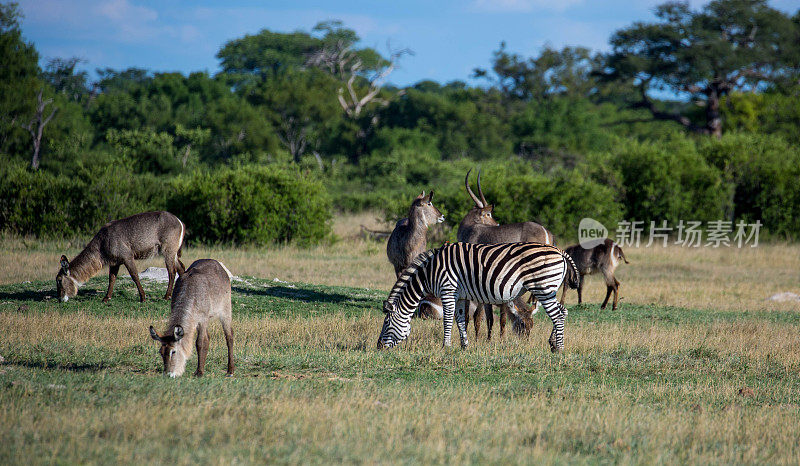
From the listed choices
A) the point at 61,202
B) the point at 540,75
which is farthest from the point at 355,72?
the point at 61,202

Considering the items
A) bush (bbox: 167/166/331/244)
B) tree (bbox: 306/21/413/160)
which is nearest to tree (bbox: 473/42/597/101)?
tree (bbox: 306/21/413/160)

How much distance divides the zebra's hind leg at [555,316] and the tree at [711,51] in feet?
120

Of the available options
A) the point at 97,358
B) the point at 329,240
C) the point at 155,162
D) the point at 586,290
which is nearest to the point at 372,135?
the point at 155,162

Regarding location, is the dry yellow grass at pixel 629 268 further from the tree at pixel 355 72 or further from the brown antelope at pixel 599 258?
the tree at pixel 355 72

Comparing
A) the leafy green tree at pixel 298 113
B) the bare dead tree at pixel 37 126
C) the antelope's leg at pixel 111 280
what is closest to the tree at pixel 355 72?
the leafy green tree at pixel 298 113

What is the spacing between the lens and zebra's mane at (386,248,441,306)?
10.4 meters

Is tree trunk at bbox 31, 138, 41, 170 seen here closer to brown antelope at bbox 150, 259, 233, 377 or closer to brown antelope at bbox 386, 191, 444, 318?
brown antelope at bbox 386, 191, 444, 318

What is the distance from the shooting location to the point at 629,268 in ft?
73.0

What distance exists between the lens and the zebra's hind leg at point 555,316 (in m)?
10.1

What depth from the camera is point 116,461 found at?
17.0ft

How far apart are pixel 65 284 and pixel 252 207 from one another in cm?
1068

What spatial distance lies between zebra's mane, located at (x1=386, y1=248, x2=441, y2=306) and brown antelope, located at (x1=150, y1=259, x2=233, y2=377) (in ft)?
8.01

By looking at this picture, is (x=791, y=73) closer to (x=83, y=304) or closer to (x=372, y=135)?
(x=372, y=135)

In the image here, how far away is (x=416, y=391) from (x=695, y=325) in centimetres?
722
